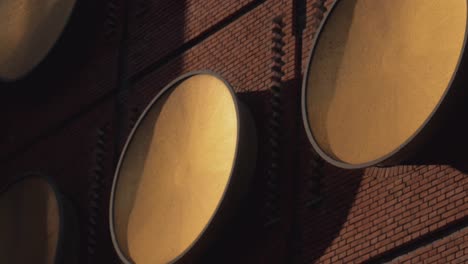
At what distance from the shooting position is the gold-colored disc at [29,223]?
72.7ft

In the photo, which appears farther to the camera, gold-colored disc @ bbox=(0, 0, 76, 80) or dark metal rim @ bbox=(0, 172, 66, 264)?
gold-colored disc @ bbox=(0, 0, 76, 80)

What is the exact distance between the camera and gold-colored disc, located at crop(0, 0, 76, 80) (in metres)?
24.3

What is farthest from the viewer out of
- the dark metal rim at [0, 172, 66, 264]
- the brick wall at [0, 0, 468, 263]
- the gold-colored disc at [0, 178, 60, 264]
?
the gold-colored disc at [0, 178, 60, 264]

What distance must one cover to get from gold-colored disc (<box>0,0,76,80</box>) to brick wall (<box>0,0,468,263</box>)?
453 millimetres

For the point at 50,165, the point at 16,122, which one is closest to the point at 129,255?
the point at 50,165

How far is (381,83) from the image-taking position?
1806 centimetres

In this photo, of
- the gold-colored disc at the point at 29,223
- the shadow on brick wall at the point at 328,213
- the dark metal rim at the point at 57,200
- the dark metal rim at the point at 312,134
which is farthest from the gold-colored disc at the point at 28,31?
the shadow on brick wall at the point at 328,213

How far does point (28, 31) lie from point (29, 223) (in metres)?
3.70

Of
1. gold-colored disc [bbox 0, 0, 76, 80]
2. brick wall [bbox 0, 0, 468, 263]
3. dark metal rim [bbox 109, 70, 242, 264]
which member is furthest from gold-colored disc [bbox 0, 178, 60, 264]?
gold-colored disc [bbox 0, 0, 76, 80]

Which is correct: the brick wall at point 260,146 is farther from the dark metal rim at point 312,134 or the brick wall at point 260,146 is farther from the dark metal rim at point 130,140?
the dark metal rim at point 312,134

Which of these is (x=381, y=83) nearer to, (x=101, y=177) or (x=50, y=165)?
(x=101, y=177)

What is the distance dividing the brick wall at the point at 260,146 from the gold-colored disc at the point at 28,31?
0.45 metres

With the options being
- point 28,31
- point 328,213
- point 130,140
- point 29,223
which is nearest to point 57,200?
point 29,223

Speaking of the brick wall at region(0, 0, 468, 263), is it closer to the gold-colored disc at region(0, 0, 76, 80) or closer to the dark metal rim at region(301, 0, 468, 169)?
the gold-colored disc at region(0, 0, 76, 80)
